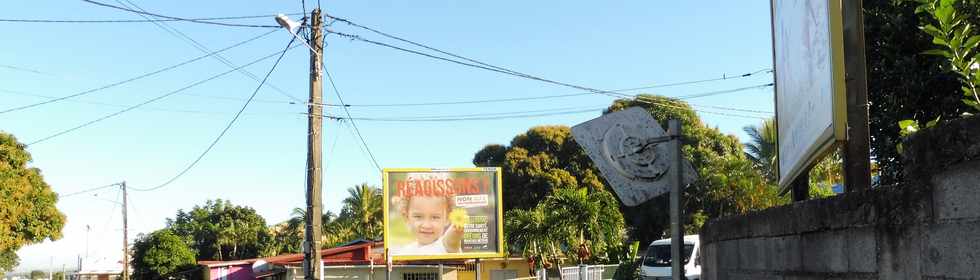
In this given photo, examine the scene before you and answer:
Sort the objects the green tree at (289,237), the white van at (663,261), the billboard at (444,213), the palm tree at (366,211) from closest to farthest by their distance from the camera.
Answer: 1. the white van at (663,261)
2. the billboard at (444,213)
3. the palm tree at (366,211)
4. the green tree at (289,237)

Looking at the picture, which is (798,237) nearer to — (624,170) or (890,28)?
(624,170)

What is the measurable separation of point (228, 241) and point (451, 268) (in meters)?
36.3

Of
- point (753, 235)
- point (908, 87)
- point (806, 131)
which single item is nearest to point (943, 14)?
point (806, 131)

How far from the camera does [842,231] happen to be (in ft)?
11.3

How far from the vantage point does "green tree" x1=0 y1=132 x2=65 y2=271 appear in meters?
26.9

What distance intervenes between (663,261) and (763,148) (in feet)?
64.3

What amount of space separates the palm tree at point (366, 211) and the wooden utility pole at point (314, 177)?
39358 mm

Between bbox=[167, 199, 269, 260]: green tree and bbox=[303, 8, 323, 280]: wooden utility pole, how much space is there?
49.0 m

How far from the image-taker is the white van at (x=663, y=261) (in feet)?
70.4

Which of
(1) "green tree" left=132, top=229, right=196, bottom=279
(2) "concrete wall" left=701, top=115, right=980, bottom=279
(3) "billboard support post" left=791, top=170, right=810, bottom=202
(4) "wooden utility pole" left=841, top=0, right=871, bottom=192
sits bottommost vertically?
(1) "green tree" left=132, top=229, right=196, bottom=279

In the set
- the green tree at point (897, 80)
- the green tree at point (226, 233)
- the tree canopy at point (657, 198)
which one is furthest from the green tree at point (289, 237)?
the green tree at point (897, 80)

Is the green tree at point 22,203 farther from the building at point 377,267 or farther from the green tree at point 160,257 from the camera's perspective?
the green tree at point 160,257

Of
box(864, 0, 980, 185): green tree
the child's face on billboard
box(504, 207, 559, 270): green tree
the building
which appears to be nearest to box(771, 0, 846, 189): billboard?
box(864, 0, 980, 185): green tree

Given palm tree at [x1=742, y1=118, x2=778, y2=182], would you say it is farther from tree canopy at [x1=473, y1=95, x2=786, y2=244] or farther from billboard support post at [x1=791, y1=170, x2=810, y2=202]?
billboard support post at [x1=791, y1=170, x2=810, y2=202]
